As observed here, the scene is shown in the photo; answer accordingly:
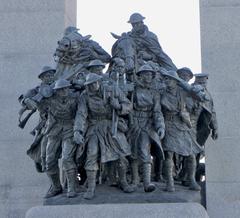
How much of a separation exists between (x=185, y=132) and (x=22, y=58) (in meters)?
3.80

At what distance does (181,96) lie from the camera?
14.6 metres

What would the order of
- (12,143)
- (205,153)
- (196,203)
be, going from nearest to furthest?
(196,203)
(205,153)
(12,143)

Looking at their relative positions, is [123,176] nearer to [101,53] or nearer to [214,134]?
[214,134]

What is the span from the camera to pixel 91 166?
550 inches

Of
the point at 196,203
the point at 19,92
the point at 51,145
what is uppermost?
the point at 19,92

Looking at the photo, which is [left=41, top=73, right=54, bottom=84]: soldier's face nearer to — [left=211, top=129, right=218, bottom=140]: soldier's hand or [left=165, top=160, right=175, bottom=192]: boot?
[left=165, top=160, right=175, bottom=192]: boot

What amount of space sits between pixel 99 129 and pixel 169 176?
51.3 inches

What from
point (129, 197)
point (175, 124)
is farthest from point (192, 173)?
point (129, 197)

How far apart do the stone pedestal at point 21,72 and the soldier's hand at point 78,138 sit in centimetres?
253

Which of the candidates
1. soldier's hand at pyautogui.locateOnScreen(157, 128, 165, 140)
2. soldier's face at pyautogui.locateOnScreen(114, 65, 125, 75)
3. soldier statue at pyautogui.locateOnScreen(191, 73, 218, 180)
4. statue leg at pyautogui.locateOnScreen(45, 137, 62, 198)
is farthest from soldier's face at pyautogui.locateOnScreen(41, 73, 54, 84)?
soldier statue at pyautogui.locateOnScreen(191, 73, 218, 180)

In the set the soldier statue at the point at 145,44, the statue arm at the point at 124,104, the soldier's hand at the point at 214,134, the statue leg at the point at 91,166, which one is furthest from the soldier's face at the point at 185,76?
the statue leg at the point at 91,166

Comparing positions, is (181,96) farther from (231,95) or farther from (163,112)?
(231,95)

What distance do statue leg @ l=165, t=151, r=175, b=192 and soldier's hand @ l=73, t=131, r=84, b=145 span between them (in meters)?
1.39

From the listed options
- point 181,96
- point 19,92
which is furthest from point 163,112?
point 19,92
